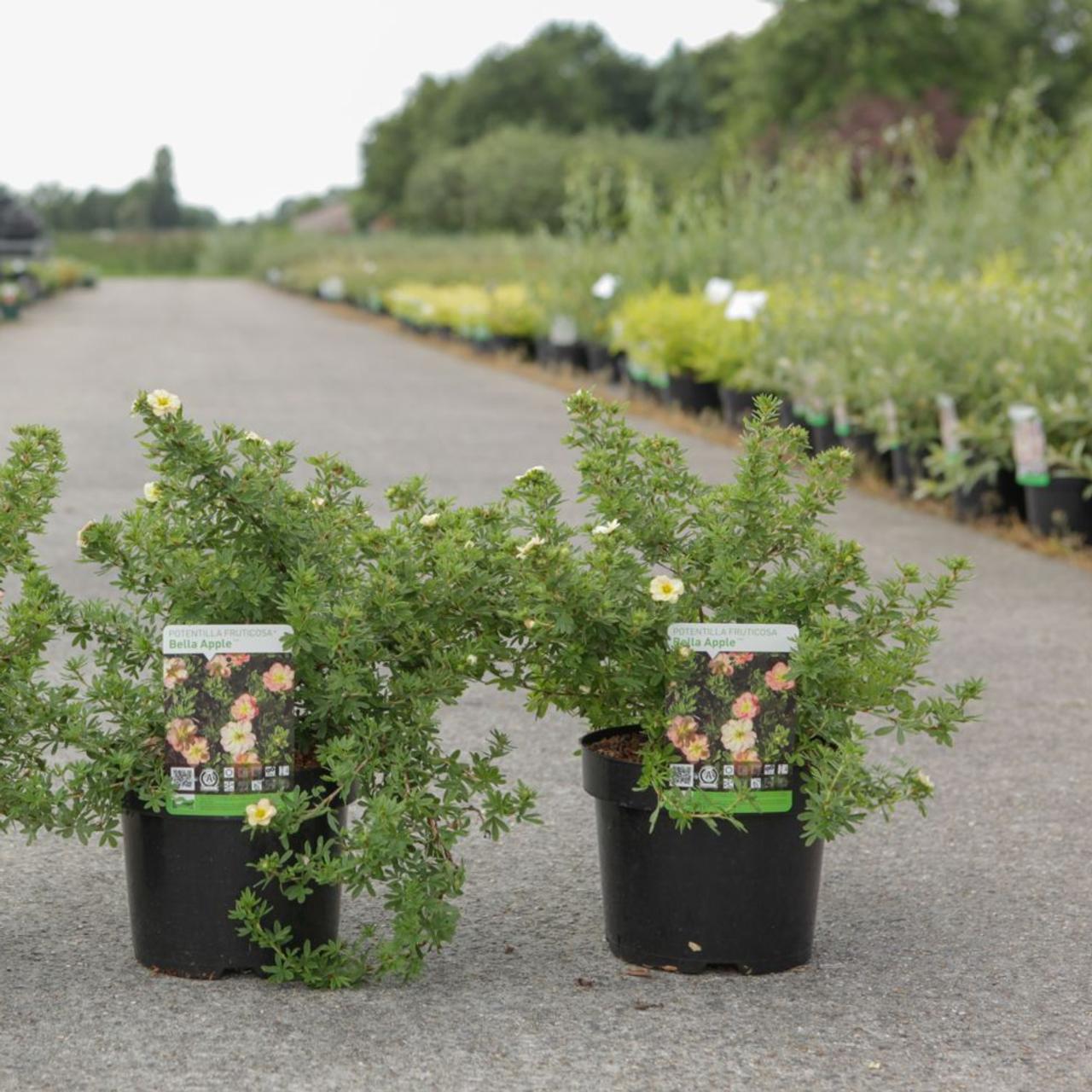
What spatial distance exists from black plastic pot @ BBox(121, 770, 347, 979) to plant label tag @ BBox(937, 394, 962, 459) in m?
6.04

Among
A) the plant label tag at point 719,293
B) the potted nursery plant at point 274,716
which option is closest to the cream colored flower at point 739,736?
the potted nursery plant at point 274,716

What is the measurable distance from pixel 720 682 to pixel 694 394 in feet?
34.6

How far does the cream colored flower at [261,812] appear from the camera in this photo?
10.3 ft

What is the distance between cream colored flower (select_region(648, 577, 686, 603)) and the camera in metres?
3.23

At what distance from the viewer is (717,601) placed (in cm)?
338

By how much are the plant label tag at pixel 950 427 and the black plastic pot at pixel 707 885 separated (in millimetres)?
5731

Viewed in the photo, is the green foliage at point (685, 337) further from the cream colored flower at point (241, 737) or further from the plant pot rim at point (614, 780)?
the cream colored flower at point (241, 737)

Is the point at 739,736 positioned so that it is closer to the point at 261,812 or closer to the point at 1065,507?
the point at 261,812

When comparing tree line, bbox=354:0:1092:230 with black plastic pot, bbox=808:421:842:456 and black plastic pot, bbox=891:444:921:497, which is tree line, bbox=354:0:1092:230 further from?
black plastic pot, bbox=891:444:921:497

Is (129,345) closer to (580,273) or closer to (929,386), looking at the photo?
(580,273)

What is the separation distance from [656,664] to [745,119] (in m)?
51.0

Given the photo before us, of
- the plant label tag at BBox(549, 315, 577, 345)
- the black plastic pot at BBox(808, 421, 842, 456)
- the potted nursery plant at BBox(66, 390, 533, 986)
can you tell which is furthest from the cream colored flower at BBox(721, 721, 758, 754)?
the plant label tag at BBox(549, 315, 577, 345)

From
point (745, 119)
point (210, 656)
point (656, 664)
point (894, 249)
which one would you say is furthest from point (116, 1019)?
point (745, 119)

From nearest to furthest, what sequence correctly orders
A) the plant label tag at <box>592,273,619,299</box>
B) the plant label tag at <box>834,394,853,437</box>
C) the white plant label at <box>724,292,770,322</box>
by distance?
the plant label tag at <box>834,394,853,437</box> → the white plant label at <box>724,292,770,322</box> → the plant label tag at <box>592,273,619,299</box>
